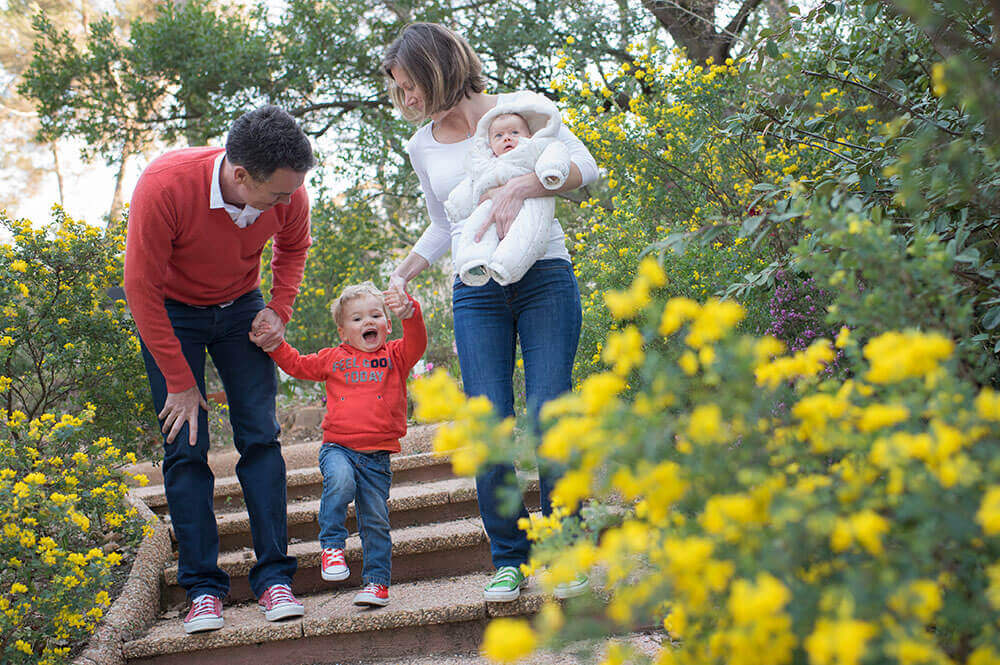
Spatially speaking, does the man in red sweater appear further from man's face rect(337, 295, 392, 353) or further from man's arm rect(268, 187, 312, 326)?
man's face rect(337, 295, 392, 353)

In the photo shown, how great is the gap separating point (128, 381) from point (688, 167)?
2.75 meters

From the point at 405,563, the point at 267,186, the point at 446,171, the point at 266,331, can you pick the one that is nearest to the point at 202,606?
the point at 405,563

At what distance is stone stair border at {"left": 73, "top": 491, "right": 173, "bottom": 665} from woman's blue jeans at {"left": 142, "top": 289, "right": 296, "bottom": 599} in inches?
8.0

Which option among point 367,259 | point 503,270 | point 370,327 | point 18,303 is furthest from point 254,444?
point 367,259

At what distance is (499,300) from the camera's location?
2.03 metres

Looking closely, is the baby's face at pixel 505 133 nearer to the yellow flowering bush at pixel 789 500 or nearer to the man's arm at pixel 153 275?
the man's arm at pixel 153 275

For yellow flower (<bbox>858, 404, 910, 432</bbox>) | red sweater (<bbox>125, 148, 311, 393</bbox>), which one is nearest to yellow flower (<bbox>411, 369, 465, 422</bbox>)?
yellow flower (<bbox>858, 404, 910, 432</bbox>)

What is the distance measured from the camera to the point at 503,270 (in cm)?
188

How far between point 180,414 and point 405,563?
93 cm

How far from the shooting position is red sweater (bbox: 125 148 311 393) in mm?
2051

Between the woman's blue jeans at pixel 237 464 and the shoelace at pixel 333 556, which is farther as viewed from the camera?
the shoelace at pixel 333 556

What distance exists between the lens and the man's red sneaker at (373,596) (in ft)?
7.27

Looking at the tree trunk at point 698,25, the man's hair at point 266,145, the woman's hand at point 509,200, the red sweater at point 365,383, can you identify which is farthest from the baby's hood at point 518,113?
the tree trunk at point 698,25

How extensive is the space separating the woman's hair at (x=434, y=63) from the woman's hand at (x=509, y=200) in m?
0.32
